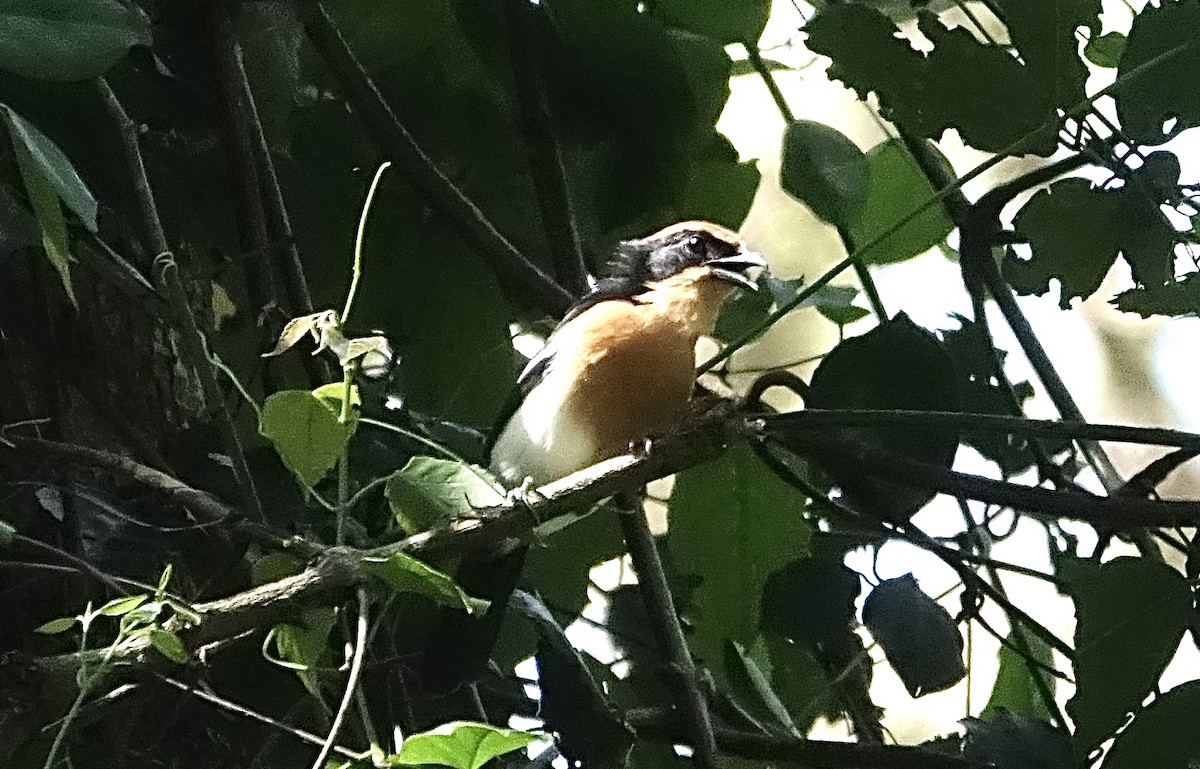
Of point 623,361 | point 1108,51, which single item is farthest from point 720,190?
point 1108,51

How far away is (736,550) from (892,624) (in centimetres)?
17

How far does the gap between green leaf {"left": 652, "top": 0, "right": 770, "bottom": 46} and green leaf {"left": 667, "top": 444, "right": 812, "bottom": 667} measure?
1.12 ft

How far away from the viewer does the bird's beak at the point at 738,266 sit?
1.06 meters

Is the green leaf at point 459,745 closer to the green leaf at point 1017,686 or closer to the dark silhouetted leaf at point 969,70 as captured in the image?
the dark silhouetted leaf at point 969,70

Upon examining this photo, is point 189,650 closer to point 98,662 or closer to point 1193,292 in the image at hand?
point 98,662

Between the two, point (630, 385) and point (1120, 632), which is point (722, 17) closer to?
point (630, 385)

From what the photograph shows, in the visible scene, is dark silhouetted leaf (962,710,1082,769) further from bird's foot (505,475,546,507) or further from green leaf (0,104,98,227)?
green leaf (0,104,98,227)

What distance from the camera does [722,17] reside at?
1.09 metres

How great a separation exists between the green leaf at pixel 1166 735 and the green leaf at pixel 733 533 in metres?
0.31

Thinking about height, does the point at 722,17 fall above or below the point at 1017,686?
above

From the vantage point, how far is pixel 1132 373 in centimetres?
210

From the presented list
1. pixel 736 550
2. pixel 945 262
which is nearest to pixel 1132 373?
pixel 945 262

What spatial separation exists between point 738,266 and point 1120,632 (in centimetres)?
44

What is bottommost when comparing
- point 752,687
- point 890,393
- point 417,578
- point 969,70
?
point 752,687
